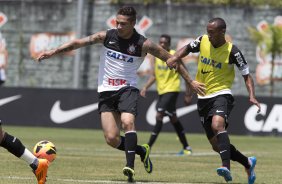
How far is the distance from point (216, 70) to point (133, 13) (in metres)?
1.49

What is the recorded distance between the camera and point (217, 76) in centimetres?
1321

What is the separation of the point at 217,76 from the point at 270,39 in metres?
25.8

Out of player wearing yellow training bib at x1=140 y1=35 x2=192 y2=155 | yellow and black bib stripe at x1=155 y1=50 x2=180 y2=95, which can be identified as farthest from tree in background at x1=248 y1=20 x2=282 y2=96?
yellow and black bib stripe at x1=155 y1=50 x2=180 y2=95

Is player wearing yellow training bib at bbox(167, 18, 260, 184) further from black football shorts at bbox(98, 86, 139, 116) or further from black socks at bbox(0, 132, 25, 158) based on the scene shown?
black socks at bbox(0, 132, 25, 158)

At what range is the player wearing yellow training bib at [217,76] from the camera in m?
13.0

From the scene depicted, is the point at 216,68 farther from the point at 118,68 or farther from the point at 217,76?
the point at 118,68

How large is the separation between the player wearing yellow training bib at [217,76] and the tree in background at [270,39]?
25.6 m

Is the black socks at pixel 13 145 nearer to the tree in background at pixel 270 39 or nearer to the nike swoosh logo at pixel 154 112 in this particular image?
the nike swoosh logo at pixel 154 112

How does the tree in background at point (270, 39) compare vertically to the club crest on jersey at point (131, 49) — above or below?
below

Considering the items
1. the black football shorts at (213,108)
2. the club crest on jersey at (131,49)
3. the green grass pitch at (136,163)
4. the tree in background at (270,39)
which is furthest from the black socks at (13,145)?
the tree in background at (270,39)

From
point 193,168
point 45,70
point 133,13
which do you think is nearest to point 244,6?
point 45,70

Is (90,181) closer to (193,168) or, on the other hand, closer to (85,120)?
(193,168)

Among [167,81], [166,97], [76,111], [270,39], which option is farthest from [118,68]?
[270,39]

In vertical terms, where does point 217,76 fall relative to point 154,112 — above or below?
above
